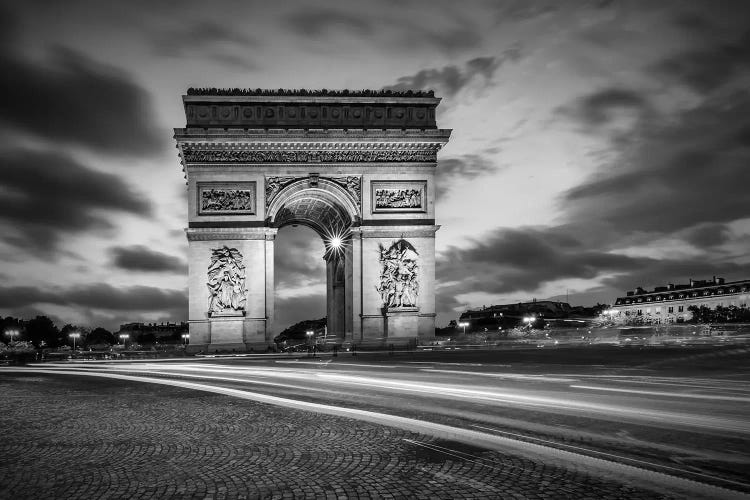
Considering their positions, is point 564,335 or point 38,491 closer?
point 38,491

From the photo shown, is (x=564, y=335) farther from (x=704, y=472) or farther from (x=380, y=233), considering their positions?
(x=704, y=472)

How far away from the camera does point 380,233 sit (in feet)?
96.8

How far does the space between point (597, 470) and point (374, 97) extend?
86.9ft

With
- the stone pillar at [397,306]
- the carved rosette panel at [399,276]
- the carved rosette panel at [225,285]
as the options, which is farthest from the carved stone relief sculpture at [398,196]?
the carved rosette panel at [225,285]

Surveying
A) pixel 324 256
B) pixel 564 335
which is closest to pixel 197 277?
pixel 324 256

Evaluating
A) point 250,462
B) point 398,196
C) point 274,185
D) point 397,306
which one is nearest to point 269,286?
point 274,185

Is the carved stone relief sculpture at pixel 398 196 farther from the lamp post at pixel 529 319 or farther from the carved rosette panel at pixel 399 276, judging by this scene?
the lamp post at pixel 529 319

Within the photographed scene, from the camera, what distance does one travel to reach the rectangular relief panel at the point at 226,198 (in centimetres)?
2881

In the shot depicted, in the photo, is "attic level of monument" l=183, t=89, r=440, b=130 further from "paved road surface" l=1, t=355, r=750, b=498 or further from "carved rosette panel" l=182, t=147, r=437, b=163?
"paved road surface" l=1, t=355, r=750, b=498

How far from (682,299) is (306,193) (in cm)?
9382

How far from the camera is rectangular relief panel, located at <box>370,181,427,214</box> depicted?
2975cm

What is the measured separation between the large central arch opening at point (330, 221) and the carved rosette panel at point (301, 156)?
1.15 m

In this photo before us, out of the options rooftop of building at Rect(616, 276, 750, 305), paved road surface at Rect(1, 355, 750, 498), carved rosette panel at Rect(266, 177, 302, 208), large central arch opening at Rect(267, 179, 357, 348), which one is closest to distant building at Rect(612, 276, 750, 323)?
rooftop of building at Rect(616, 276, 750, 305)

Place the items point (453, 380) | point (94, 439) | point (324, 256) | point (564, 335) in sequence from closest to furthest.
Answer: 1. point (94, 439)
2. point (453, 380)
3. point (324, 256)
4. point (564, 335)
